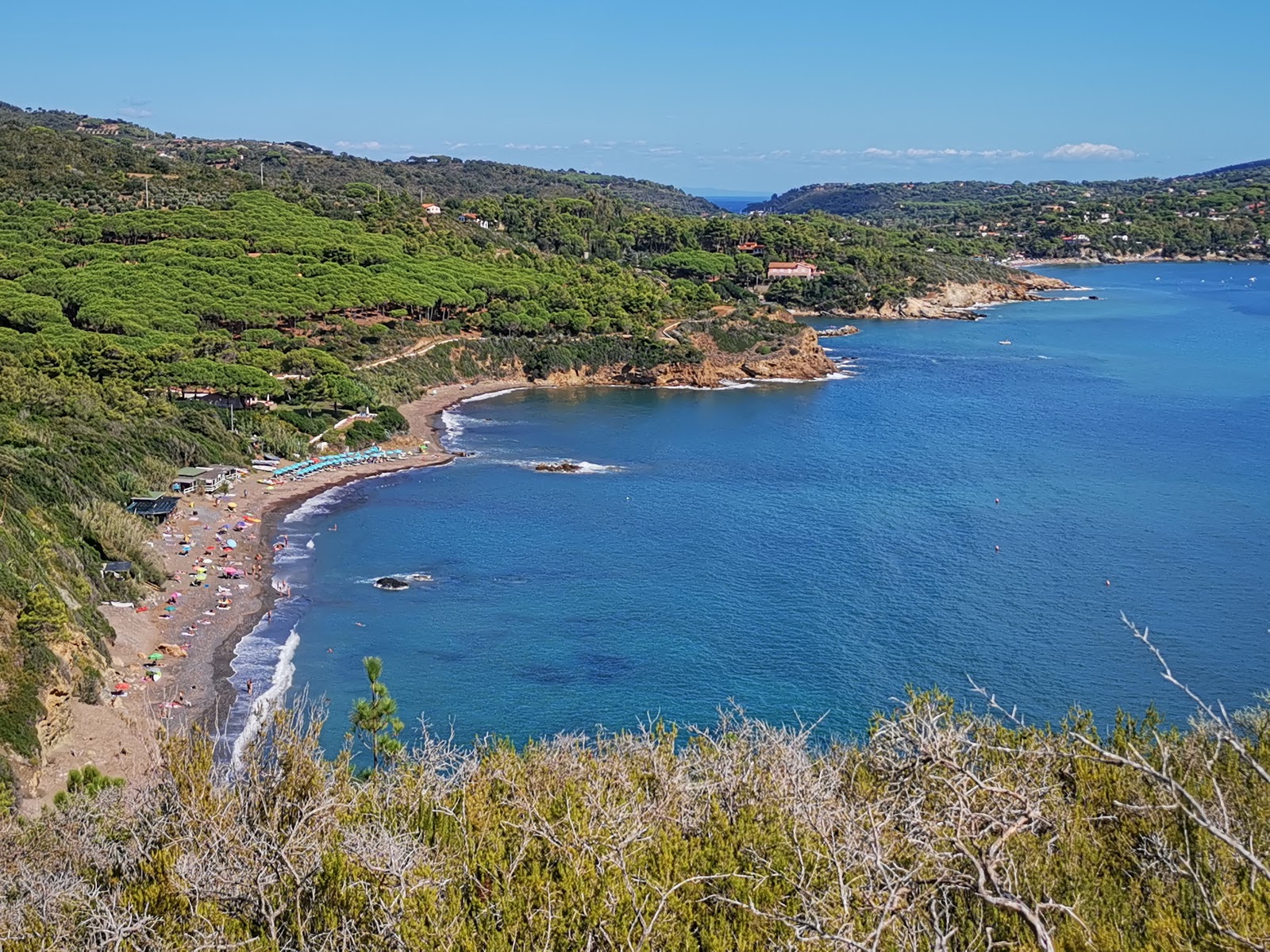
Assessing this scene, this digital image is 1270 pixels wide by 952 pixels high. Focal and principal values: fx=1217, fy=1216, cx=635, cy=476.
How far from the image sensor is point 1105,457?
148 feet

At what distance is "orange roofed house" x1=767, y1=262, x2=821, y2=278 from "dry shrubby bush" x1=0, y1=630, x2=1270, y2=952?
83290mm

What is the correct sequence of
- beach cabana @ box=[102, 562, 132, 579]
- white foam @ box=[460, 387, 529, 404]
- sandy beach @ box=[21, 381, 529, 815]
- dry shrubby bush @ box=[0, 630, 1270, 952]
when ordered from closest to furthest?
dry shrubby bush @ box=[0, 630, 1270, 952] → sandy beach @ box=[21, 381, 529, 815] → beach cabana @ box=[102, 562, 132, 579] → white foam @ box=[460, 387, 529, 404]

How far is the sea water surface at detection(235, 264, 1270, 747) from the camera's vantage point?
81.8 ft

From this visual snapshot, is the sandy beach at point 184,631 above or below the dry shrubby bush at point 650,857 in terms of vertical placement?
below

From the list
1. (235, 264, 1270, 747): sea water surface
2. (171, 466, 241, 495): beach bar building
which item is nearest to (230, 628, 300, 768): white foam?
(235, 264, 1270, 747): sea water surface

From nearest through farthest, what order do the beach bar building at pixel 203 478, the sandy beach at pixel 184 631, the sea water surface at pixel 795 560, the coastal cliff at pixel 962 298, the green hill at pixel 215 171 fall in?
the sandy beach at pixel 184 631
the sea water surface at pixel 795 560
the beach bar building at pixel 203 478
the green hill at pixel 215 171
the coastal cliff at pixel 962 298

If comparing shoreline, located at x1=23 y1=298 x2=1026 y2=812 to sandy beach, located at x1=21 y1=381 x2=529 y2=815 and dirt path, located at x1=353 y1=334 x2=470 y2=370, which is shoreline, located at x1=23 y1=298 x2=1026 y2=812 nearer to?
sandy beach, located at x1=21 y1=381 x2=529 y2=815

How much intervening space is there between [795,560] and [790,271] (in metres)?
63.6

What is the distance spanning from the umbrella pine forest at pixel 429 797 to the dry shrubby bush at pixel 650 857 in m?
0.04

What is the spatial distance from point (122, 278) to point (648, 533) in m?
33.3

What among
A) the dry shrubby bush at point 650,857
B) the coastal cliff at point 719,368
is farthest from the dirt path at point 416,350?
the dry shrubby bush at point 650,857

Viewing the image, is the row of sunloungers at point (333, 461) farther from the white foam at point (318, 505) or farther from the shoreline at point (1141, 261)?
the shoreline at point (1141, 261)

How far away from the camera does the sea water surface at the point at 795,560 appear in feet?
81.8

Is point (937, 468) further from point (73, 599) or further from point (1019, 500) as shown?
point (73, 599)
